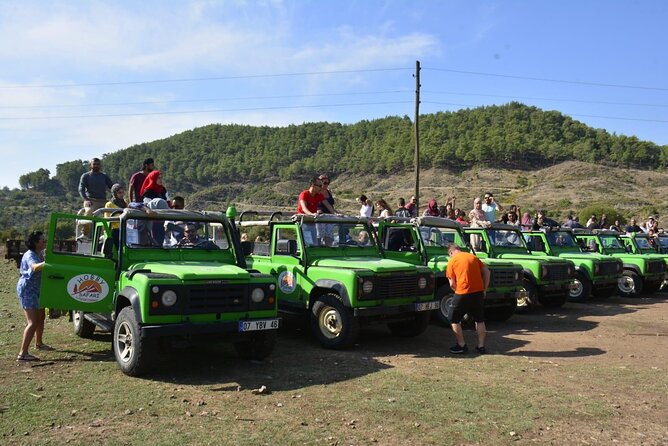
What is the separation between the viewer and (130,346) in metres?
6.23

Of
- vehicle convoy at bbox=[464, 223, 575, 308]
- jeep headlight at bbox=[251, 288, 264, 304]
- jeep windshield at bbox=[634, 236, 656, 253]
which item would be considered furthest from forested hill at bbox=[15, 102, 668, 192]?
jeep headlight at bbox=[251, 288, 264, 304]

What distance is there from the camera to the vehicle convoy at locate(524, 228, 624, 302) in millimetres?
13305

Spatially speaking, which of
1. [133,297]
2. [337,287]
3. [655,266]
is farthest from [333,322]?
[655,266]

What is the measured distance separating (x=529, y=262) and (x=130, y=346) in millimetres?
8314

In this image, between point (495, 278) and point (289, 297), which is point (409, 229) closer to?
point (495, 278)

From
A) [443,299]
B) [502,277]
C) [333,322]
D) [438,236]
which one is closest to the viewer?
[333,322]

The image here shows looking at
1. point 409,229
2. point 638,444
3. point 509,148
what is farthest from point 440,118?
point 638,444

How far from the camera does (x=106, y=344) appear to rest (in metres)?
8.05

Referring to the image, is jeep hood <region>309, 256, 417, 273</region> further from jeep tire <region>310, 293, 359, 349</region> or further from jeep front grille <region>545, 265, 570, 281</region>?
jeep front grille <region>545, 265, 570, 281</region>

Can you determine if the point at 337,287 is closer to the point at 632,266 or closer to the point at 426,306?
the point at 426,306

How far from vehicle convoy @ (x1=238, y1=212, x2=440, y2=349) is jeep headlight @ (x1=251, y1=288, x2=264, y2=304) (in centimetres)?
144

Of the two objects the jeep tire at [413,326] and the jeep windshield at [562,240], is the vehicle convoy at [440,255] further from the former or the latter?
the jeep windshield at [562,240]

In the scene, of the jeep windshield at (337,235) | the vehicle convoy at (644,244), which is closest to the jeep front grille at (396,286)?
the jeep windshield at (337,235)

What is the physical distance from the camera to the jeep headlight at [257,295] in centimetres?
655
